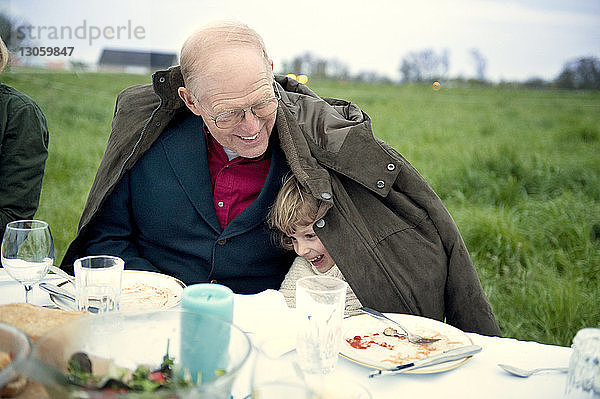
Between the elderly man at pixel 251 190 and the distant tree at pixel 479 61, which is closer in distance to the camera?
the elderly man at pixel 251 190

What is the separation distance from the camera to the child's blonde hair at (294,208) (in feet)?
6.82

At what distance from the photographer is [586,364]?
3.57 feet

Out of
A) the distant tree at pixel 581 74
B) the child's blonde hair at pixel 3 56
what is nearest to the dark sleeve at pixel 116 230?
the child's blonde hair at pixel 3 56

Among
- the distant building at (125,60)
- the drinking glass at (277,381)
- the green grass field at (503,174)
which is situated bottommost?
the green grass field at (503,174)

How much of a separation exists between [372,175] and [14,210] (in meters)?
1.84

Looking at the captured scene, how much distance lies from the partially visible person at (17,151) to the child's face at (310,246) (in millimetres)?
1493

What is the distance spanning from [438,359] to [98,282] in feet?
2.80

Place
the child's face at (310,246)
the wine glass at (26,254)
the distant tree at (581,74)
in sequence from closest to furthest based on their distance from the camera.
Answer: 1. the wine glass at (26,254)
2. the child's face at (310,246)
3. the distant tree at (581,74)

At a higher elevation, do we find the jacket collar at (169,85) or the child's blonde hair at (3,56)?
the child's blonde hair at (3,56)

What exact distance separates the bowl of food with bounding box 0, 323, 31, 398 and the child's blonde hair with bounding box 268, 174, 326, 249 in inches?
51.1

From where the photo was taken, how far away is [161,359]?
3.21 feet

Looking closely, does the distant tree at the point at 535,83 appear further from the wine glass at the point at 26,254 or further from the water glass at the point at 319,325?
the wine glass at the point at 26,254

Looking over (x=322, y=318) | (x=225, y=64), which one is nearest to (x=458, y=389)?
(x=322, y=318)

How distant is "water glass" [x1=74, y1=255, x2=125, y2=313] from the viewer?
4.60 feet
